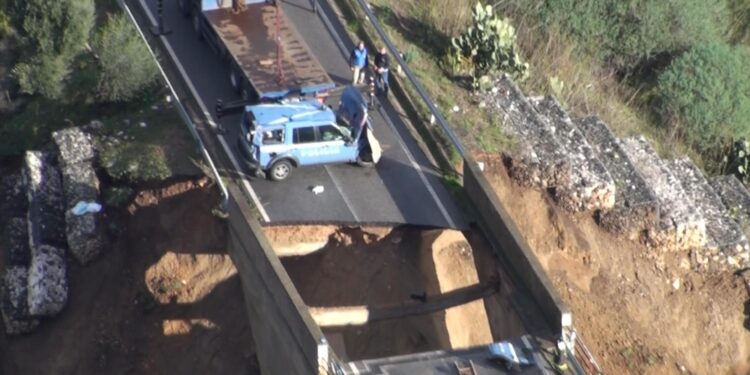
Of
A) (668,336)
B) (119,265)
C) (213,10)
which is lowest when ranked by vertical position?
(119,265)

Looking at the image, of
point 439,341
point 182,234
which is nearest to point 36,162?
point 182,234

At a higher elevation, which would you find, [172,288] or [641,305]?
[641,305]

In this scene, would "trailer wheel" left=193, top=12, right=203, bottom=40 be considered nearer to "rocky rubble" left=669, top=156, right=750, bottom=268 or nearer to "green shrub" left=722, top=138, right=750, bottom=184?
"rocky rubble" left=669, top=156, right=750, bottom=268

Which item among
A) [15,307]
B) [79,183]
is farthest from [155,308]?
[79,183]

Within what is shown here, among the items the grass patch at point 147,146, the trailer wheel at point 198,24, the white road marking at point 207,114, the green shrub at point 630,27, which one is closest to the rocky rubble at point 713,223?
the green shrub at point 630,27

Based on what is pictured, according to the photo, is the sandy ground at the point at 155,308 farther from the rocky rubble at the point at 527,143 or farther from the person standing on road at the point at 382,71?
the rocky rubble at the point at 527,143

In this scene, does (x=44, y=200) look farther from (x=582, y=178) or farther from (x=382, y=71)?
(x=582, y=178)

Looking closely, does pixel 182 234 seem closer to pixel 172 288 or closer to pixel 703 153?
pixel 172 288

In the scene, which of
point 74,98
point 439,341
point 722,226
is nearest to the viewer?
point 439,341
